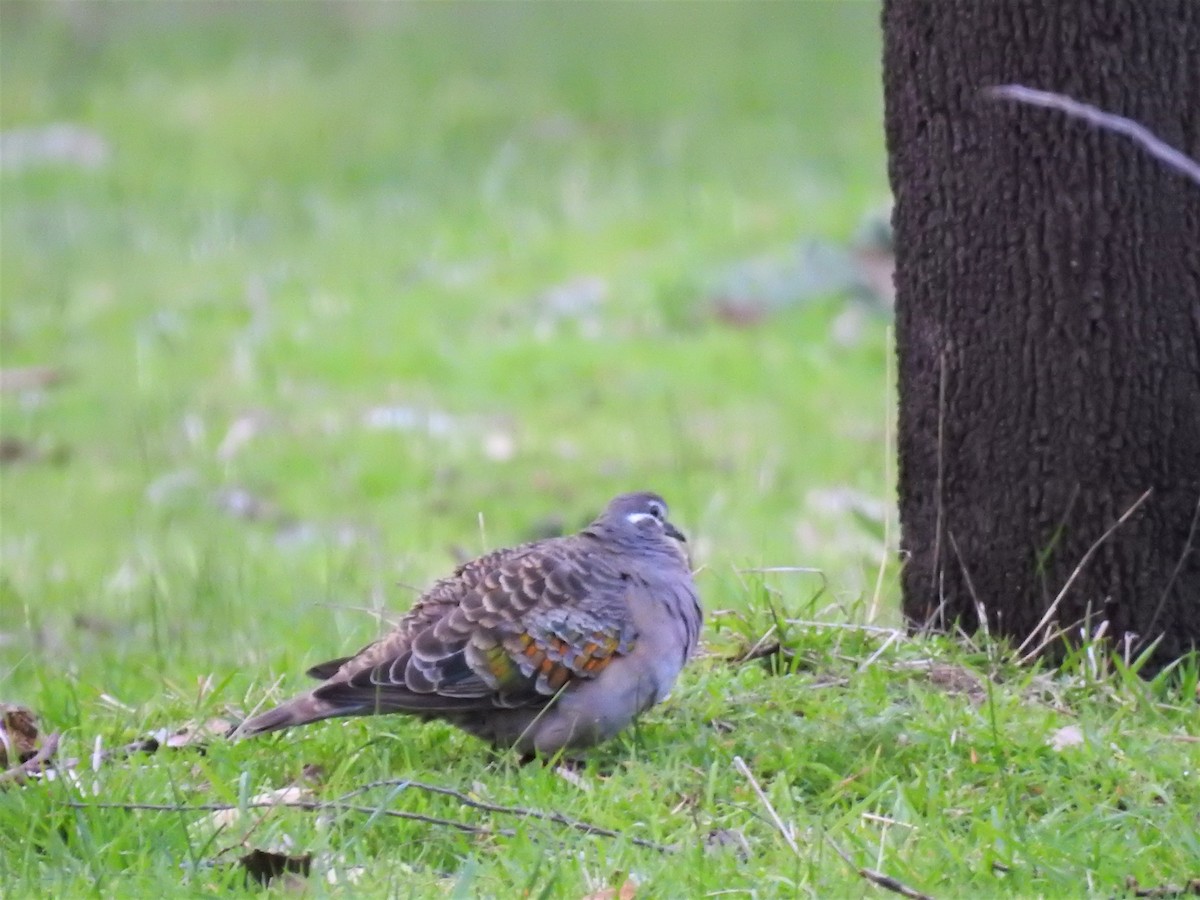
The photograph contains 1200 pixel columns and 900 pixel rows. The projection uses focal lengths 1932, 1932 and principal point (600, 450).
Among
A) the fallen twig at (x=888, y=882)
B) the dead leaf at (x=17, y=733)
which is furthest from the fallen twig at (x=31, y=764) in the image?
the fallen twig at (x=888, y=882)

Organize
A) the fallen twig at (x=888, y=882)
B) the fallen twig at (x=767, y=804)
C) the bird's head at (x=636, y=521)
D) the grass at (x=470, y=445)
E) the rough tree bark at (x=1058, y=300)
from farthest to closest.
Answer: the bird's head at (x=636, y=521) < the rough tree bark at (x=1058, y=300) < the grass at (x=470, y=445) < the fallen twig at (x=767, y=804) < the fallen twig at (x=888, y=882)

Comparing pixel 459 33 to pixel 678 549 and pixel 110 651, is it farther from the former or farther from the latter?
pixel 678 549

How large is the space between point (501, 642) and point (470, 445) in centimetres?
522

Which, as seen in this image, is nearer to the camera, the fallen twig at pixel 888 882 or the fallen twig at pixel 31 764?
the fallen twig at pixel 888 882

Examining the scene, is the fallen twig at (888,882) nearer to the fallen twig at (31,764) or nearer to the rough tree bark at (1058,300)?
the rough tree bark at (1058,300)

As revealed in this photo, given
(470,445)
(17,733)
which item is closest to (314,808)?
(17,733)

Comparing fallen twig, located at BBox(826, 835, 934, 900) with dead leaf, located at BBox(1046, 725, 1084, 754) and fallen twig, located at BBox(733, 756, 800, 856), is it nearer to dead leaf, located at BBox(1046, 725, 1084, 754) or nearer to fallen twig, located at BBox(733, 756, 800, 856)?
fallen twig, located at BBox(733, 756, 800, 856)

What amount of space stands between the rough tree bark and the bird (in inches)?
Result: 34.2

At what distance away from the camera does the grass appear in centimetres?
394

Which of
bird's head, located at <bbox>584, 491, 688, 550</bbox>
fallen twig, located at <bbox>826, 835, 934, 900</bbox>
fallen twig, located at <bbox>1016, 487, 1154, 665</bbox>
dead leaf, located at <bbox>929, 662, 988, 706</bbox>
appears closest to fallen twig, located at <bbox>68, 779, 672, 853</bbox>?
fallen twig, located at <bbox>826, 835, 934, 900</bbox>

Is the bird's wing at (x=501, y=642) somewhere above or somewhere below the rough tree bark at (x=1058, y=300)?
below

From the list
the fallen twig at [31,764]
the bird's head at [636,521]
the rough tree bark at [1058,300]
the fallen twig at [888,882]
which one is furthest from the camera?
the bird's head at [636,521]

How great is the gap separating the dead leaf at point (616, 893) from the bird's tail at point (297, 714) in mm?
824

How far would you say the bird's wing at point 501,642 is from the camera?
14.0ft
